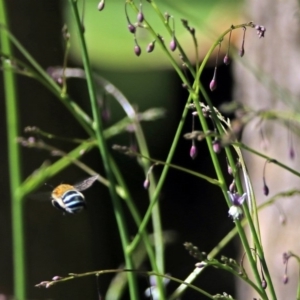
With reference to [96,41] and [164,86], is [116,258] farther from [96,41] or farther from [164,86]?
[96,41]

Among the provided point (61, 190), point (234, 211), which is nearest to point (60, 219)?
point (61, 190)

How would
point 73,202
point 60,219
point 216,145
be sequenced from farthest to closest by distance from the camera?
point 60,219, point 73,202, point 216,145

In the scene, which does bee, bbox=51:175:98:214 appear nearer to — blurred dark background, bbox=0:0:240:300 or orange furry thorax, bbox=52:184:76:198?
orange furry thorax, bbox=52:184:76:198

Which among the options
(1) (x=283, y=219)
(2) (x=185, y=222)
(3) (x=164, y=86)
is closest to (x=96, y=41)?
(3) (x=164, y=86)

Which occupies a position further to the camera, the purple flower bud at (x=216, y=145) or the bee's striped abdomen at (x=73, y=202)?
the bee's striped abdomen at (x=73, y=202)

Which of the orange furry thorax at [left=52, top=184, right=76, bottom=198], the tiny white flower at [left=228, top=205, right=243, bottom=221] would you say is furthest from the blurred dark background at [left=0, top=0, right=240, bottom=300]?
the tiny white flower at [left=228, top=205, right=243, bottom=221]

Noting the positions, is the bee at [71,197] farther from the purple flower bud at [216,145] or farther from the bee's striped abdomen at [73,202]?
the purple flower bud at [216,145]

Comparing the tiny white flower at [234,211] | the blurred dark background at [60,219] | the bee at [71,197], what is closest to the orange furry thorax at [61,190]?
the bee at [71,197]

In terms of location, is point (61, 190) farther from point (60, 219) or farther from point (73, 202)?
point (60, 219)
